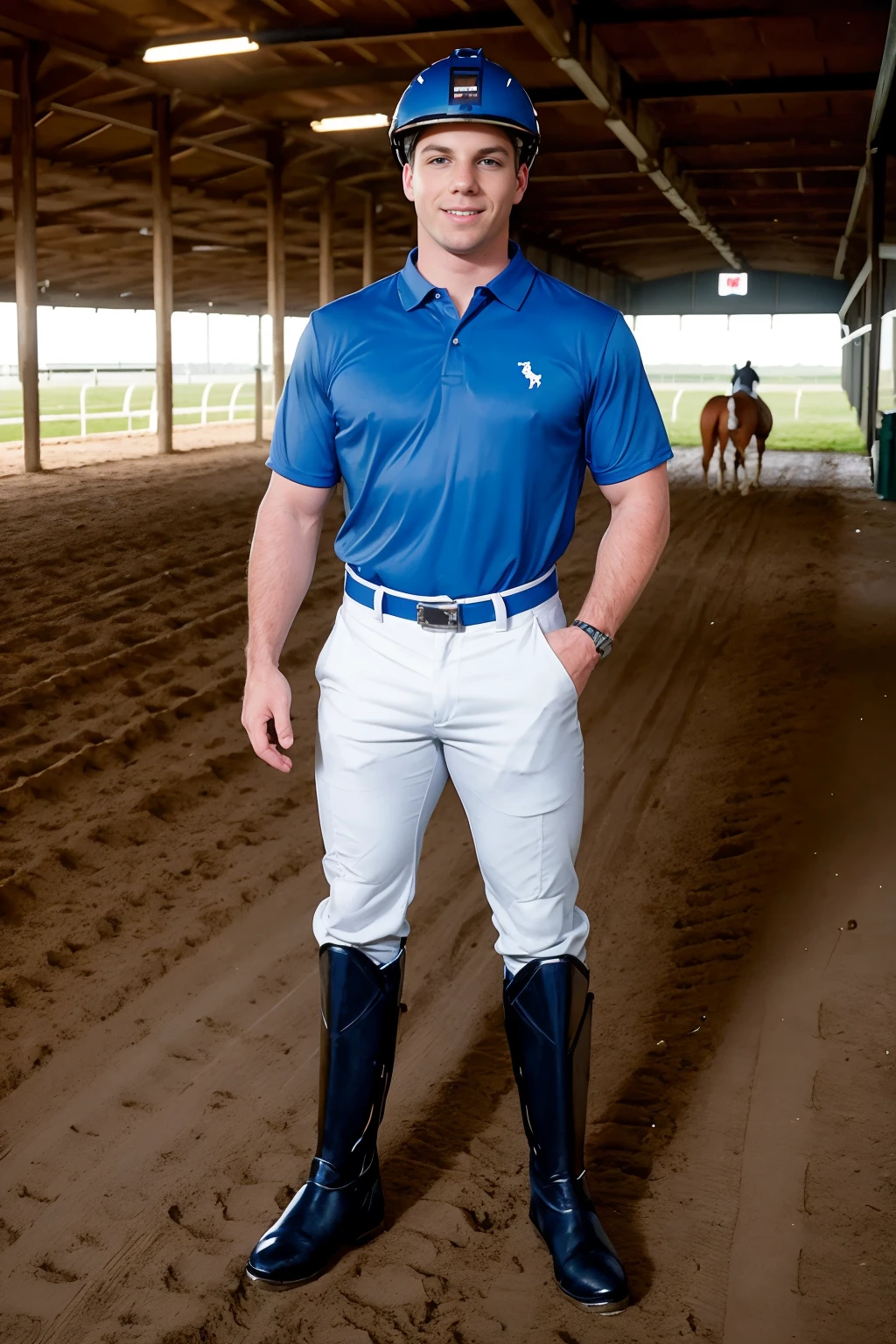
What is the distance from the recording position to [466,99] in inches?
79.1

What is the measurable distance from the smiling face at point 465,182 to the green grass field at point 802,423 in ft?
36.9

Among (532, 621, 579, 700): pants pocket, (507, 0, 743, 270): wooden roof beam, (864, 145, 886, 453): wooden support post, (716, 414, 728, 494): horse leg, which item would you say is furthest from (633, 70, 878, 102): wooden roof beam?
(532, 621, 579, 700): pants pocket

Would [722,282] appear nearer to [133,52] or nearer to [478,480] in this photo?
[133,52]

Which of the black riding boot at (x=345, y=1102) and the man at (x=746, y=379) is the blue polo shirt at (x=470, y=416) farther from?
the man at (x=746, y=379)

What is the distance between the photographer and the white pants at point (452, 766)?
209cm

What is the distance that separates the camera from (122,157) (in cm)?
1731

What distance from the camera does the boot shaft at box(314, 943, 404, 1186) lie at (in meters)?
2.24

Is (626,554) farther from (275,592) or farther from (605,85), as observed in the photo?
(605,85)

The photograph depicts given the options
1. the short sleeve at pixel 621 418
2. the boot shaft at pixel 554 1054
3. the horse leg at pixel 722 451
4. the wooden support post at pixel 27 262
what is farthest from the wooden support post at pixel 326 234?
the boot shaft at pixel 554 1054

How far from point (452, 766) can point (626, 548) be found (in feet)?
1.63

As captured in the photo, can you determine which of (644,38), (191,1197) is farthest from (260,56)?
(191,1197)

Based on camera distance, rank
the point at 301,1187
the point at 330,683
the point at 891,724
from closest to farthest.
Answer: the point at 330,683
the point at 301,1187
the point at 891,724

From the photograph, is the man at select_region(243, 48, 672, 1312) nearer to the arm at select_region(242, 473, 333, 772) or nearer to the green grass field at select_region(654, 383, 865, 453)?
the arm at select_region(242, 473, 333, 772)

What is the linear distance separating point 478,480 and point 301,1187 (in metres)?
1.38
